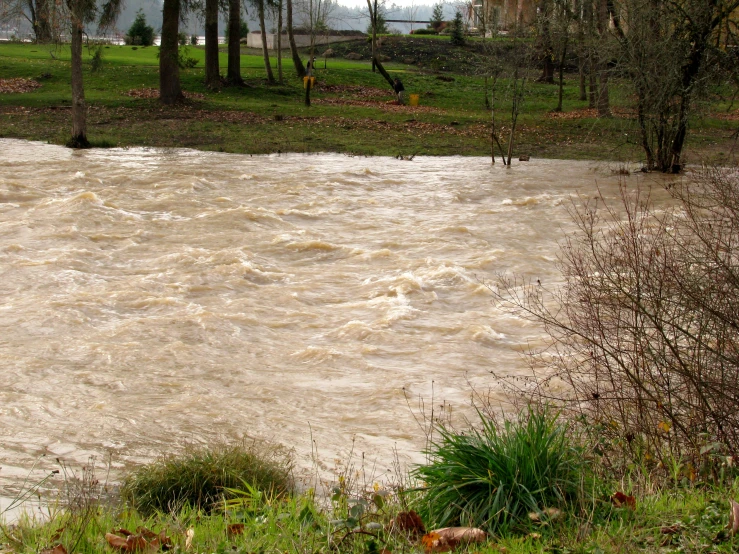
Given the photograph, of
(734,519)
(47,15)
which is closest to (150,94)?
(47,15)

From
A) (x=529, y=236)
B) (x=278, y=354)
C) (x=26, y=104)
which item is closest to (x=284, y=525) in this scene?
(x=278, y=354)

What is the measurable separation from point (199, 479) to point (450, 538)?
215 cm

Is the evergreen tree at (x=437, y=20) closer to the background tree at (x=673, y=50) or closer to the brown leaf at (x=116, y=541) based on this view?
the background tree at (x=673, y=50)

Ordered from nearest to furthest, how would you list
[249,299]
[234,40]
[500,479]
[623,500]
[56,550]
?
1. [56,550]
2. [623,500]
3. [500,479]
4. [249,299]
5. [234,40]

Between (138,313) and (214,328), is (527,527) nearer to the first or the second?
(214,328)

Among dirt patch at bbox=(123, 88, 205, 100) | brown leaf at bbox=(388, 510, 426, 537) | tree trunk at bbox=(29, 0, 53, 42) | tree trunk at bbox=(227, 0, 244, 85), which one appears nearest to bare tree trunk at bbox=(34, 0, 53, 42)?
tree trunk at bbox=(29, 0, 53, 42)

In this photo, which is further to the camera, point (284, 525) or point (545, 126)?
point (545, 126)

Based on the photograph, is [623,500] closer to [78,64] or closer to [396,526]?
[396,526]

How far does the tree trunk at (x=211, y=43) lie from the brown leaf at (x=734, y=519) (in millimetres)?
30918

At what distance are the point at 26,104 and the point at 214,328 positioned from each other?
77.5 ft

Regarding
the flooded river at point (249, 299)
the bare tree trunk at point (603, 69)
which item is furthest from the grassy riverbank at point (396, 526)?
the bare tree trunk at point (603, 69)

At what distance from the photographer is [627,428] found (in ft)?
19.9

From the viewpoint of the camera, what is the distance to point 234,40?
35.2 metres

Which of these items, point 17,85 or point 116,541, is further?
point 17,85
